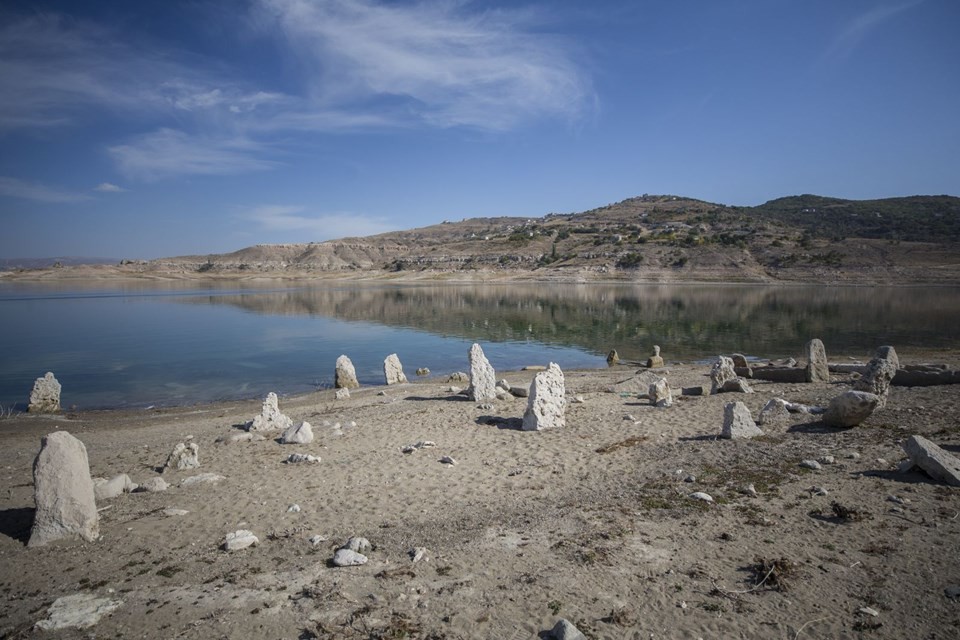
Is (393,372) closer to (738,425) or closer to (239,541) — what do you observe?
(738,425)

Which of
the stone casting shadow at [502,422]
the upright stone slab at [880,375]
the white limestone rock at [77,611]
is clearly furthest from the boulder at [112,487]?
the upright stone slab at [880,375]

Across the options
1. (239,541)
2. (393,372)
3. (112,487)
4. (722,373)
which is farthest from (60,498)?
(722,373)

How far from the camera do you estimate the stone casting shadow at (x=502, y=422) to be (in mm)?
11898

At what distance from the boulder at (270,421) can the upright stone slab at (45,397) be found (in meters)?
9.61

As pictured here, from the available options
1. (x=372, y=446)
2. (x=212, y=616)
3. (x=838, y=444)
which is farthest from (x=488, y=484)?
(x=838, y=444)

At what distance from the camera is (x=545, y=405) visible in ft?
38.5

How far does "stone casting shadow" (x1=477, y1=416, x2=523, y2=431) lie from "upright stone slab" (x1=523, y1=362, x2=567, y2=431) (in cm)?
31

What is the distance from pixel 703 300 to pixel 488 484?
5705 cm

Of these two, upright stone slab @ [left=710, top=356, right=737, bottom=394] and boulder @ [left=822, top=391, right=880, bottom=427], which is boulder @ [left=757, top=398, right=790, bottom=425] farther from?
upright stone slab @ [left=710, top=356, right=737, bottom=394]

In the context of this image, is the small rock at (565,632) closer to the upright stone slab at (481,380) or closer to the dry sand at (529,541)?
the dry sand at (529,541)

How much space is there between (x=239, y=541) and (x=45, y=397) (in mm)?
15879

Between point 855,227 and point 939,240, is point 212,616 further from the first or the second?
point 855,227

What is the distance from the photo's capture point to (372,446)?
1087 cm

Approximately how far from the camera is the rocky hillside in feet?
274
